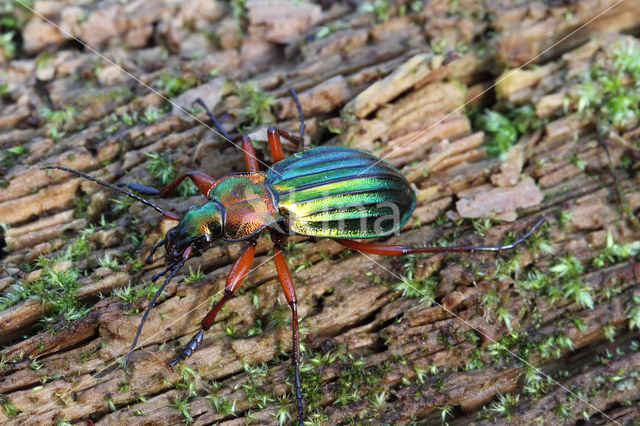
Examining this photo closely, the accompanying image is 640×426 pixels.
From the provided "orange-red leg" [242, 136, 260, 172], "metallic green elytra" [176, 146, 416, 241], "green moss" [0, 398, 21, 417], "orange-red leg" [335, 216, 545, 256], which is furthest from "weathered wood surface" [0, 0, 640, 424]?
"metallic green elytra" [176, 146, 416, 241]

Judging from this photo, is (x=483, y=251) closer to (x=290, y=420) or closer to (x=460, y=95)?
(x=460, y=95)

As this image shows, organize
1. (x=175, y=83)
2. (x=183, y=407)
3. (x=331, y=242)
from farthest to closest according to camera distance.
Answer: (x=175, y=83)
(x=331, y=242)
(x=183, y=407)

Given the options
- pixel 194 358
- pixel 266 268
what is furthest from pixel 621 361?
pixel 194 358

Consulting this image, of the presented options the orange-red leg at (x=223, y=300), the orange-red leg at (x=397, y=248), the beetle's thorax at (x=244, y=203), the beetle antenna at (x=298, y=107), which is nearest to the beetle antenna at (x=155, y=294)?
the orange-red leg at (x=223, y=300)

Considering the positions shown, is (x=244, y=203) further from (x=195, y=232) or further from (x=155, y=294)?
(x=155, y=294)

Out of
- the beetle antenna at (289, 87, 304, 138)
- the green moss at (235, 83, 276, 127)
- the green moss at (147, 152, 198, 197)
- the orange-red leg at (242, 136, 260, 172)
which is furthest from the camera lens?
the green moss at (235, 83, 276, 127)

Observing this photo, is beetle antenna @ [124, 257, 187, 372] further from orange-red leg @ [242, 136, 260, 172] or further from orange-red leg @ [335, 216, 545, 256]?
orange-red leg @ [335, 216, 545, 256]

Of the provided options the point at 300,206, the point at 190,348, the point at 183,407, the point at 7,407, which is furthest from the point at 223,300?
the point at 7,407
